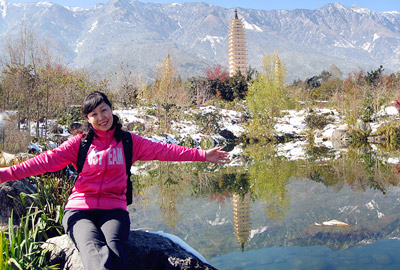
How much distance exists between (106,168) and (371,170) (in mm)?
6553

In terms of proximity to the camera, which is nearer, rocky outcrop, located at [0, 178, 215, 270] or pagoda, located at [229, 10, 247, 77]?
rocky outcrop, located at [0, 178, 215, 270]

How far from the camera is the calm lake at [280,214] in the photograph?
3.22m

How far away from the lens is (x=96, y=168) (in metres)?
2.24

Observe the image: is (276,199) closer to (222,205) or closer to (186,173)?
(222,205)

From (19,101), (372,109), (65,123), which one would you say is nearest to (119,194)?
(19,101)

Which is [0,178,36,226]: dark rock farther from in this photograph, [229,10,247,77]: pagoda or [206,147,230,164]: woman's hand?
[229,10,247,77]: pagoda

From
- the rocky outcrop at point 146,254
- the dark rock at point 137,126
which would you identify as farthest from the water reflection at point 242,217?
the dark rock at point 137,126

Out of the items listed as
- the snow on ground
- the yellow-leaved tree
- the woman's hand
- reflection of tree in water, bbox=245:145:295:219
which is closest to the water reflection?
reflection of tree in water, bbox=245:145:295:219

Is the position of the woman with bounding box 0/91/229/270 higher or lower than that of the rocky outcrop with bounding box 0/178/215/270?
higher

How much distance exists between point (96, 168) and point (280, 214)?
2.81 meters

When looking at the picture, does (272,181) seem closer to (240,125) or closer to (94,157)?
(94,157)

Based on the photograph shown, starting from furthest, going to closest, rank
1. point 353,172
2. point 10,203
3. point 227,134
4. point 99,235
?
point 227,134, point 353,172, point 10,203, point 99,235

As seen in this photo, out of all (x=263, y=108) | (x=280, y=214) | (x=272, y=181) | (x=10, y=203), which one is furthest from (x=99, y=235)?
(x=263, y=108)

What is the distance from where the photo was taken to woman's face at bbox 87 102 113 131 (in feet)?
7.61
